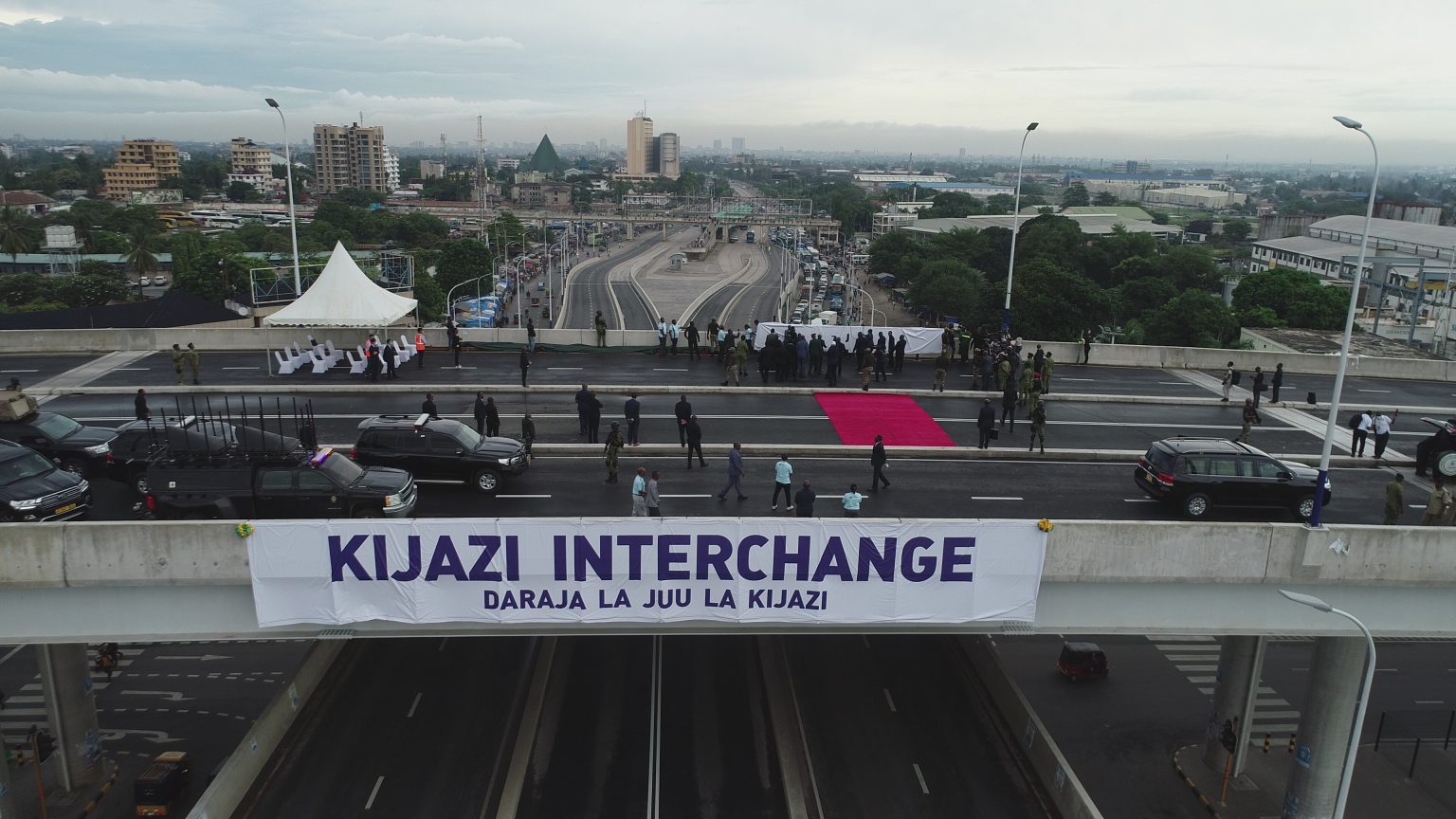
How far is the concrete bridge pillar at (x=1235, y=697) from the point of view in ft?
63.0

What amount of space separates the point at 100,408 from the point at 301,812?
46.9ft

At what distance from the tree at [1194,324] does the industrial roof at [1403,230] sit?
71.7 m

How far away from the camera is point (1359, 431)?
23750 millimetres

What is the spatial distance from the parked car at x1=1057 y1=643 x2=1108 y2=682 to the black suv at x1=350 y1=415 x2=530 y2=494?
15137mm

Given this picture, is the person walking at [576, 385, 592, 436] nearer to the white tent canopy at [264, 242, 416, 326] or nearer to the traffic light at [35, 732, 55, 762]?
the white tent canopy at [264, 242, 416, 326]

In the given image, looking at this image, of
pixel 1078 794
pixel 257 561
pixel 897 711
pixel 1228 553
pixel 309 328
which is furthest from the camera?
pixel 309 328

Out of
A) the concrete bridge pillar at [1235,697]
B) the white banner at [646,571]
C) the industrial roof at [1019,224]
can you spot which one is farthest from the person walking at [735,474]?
the industrial roof at [1019,224]

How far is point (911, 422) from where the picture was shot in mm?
26438

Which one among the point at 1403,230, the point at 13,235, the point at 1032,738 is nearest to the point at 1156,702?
the point at 1032,738

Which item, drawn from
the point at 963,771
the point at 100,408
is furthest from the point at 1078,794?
the point at 100,408

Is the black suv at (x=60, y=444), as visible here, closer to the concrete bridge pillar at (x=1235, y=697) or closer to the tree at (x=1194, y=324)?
the concrete bridge pillar at (x=1235, y=697)

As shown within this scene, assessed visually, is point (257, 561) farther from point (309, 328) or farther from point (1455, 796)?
point (1455, 796)

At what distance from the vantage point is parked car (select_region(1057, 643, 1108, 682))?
2444 centimetres

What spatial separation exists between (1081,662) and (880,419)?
8.34 metres
